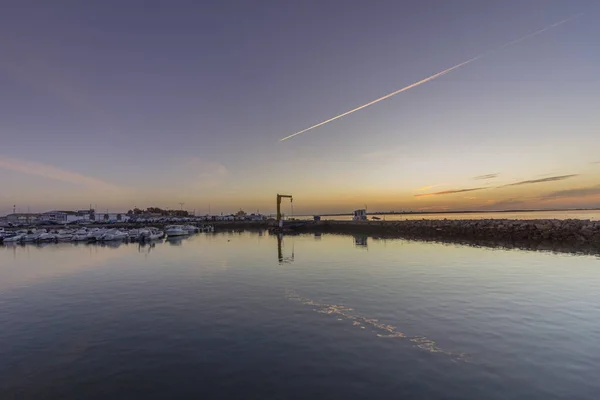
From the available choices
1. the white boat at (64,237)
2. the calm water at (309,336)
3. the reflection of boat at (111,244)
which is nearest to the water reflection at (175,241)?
the reflection of boat at (111,244)

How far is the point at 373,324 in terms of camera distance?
13914 mm

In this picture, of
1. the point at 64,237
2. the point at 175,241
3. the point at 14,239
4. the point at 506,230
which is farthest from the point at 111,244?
the point at 506,230

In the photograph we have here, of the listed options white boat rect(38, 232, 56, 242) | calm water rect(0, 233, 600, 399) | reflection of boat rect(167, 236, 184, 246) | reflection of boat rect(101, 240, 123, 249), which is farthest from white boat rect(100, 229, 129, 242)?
calm water rect(0, 233, 600, 399)

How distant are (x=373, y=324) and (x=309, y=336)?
309 centimetres

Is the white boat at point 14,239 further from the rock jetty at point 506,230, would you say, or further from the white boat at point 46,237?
the rock jetty at point 506,230

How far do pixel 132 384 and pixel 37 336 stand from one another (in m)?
7.59

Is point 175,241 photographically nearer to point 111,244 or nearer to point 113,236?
point 111,244

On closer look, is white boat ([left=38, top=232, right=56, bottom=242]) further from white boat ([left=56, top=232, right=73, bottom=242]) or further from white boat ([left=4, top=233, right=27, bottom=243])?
white boat ([left=4, top=233, right=27, bottom=243])

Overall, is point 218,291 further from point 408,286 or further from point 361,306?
point 408,286

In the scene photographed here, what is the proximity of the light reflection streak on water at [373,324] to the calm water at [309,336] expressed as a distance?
9cm

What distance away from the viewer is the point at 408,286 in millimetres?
21141

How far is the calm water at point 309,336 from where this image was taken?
902 cm

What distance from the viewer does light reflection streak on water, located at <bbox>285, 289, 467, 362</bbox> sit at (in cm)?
1120

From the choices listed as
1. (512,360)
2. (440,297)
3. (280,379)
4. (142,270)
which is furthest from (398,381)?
(142,270)
